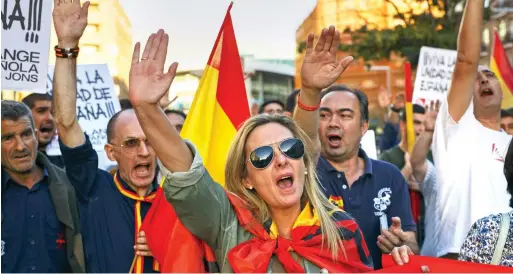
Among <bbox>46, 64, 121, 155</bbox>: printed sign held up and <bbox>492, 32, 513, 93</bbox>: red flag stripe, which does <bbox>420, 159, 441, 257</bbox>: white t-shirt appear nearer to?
<bbox>492, 32, 513, 93</bbox>: red flag stripe

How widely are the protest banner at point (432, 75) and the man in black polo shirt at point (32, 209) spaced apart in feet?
15.5

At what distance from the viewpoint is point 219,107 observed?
16.0 feet

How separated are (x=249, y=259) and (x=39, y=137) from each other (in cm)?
368

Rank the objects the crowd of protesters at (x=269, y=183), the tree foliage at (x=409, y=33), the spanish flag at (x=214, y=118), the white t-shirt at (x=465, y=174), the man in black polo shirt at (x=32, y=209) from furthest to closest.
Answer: the tree foliage at (x=409, y=33)
the white t-shirt at (x=465, y=174)
the man in black polo shirt at (x=32, y=209)
the spanish flag at (x=214, y=118)
the crowd of protesters at (x=269, y=183)

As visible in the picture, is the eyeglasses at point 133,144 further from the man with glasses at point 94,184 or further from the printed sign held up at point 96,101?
the printed sign held up at point 96,101

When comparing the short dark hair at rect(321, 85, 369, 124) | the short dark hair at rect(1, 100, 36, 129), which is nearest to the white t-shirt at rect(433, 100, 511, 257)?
the short dark hair at rect(321, 85, 369, 124)

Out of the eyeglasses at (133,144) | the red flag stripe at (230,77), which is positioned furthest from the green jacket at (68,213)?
the red flag stripe at (230,77)

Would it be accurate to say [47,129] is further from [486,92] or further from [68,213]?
[486,92]

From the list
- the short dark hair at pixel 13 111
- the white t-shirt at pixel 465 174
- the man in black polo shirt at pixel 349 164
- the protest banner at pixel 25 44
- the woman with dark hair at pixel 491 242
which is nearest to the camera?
the woman with dark hair at pixel 491 242

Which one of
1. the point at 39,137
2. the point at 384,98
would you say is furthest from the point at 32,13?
the point at 384,98

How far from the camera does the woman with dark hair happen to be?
329 cm

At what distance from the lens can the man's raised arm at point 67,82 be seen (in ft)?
14.7

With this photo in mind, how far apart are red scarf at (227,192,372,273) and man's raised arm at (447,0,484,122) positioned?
157cm

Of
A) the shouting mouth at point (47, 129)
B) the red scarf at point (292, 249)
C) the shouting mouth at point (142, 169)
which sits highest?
the shouting mouth at point (47, 129)
